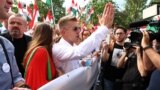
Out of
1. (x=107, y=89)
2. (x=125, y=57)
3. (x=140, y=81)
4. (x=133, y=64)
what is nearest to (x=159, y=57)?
(x=140, y=81)

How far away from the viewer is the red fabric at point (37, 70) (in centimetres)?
403

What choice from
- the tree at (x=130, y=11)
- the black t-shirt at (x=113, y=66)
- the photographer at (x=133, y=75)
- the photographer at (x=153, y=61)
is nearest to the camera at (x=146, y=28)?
the photographer at (x=153, y=61)

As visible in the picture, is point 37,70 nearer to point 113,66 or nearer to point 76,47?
point 76,47

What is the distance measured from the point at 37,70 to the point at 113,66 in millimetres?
3403

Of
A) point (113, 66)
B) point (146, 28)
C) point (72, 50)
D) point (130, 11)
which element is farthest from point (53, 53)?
point (130, 11)

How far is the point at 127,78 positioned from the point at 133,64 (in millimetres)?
277

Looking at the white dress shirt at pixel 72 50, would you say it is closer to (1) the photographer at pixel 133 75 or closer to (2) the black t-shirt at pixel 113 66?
(1) the photographer at pixel 133 75

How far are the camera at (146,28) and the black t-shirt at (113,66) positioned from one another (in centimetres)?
252

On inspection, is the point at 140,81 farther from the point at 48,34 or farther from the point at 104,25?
the point at 48,34

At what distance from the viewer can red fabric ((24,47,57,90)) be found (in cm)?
403

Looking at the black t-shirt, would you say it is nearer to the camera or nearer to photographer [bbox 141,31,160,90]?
the camera

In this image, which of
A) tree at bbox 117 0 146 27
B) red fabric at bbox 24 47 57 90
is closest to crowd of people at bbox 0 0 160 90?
red fabric at bbox 24 47 57 90

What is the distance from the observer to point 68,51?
14.9 ft

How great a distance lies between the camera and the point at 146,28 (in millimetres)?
4168
